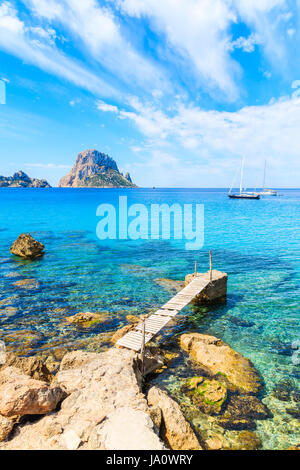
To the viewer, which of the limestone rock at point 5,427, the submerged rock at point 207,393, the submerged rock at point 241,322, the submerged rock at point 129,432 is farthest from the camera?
the submerged rock at point 241,322

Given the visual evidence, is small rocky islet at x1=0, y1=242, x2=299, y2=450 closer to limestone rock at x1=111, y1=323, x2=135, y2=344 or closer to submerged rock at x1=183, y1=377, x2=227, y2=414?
submerged rock at x1=183, y1=377, x2=227, y2=414

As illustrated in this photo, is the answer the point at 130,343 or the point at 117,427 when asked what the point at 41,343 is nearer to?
the point at 130,343

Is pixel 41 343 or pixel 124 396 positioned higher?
pixel 124 396

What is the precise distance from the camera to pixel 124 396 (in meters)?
8.59

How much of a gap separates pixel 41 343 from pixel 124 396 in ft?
24.5

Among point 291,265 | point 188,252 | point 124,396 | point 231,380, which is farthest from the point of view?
point 188,252

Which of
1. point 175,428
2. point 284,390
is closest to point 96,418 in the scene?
point 175,428

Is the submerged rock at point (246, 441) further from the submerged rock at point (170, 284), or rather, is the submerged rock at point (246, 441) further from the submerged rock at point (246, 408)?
the submerged rock at point (170, 284)

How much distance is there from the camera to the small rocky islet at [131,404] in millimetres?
7109

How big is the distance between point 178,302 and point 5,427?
1161 cm

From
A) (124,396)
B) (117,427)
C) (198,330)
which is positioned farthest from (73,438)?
(198,330)

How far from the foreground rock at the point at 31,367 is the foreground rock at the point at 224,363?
23.0 feet

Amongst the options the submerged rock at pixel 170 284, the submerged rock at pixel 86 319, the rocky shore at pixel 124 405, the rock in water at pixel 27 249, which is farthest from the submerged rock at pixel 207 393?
the rock in water at pixel 27 249

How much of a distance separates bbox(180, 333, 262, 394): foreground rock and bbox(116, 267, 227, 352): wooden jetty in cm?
207
